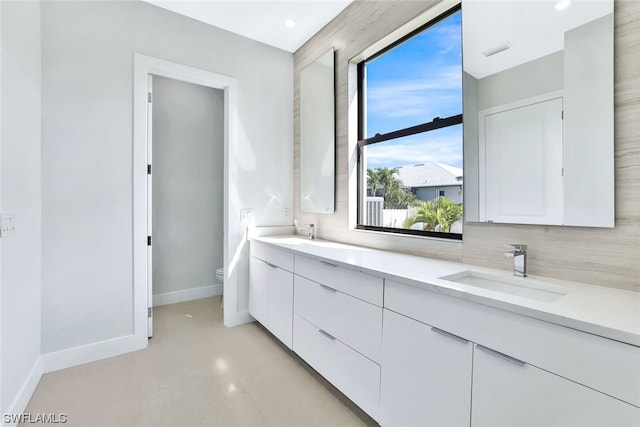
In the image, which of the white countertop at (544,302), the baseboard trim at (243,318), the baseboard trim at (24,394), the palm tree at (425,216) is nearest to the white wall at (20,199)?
the baseboard trim at (24,394)

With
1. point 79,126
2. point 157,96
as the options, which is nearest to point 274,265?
point 79,126

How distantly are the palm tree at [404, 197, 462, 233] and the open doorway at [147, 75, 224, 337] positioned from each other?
263 cm

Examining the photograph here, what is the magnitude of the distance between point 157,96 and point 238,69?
45.1 inches

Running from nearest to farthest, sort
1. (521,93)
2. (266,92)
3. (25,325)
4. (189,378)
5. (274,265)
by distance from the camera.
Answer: (521,93) < (25,325) < (189,378) < (274,265) < (266,92)

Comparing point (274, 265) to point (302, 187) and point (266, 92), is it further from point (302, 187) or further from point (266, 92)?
point (266, 92)

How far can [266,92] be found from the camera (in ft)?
10.1

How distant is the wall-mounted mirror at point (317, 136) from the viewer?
2727mm

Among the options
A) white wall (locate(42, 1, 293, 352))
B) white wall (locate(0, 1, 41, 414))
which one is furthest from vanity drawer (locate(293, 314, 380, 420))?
white wall (locate(0, 1, 41, 414))

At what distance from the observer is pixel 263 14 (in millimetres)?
2604

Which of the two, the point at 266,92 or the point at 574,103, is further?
the point at 266,92

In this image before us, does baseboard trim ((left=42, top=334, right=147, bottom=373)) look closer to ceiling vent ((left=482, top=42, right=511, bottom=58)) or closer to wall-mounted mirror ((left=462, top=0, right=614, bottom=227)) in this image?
wall-mounted mirror ((left=462, top=0, right=614, bottom=227))

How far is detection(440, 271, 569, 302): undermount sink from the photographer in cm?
126

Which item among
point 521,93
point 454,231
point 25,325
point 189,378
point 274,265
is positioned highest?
point 521,93

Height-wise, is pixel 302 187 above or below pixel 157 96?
below
